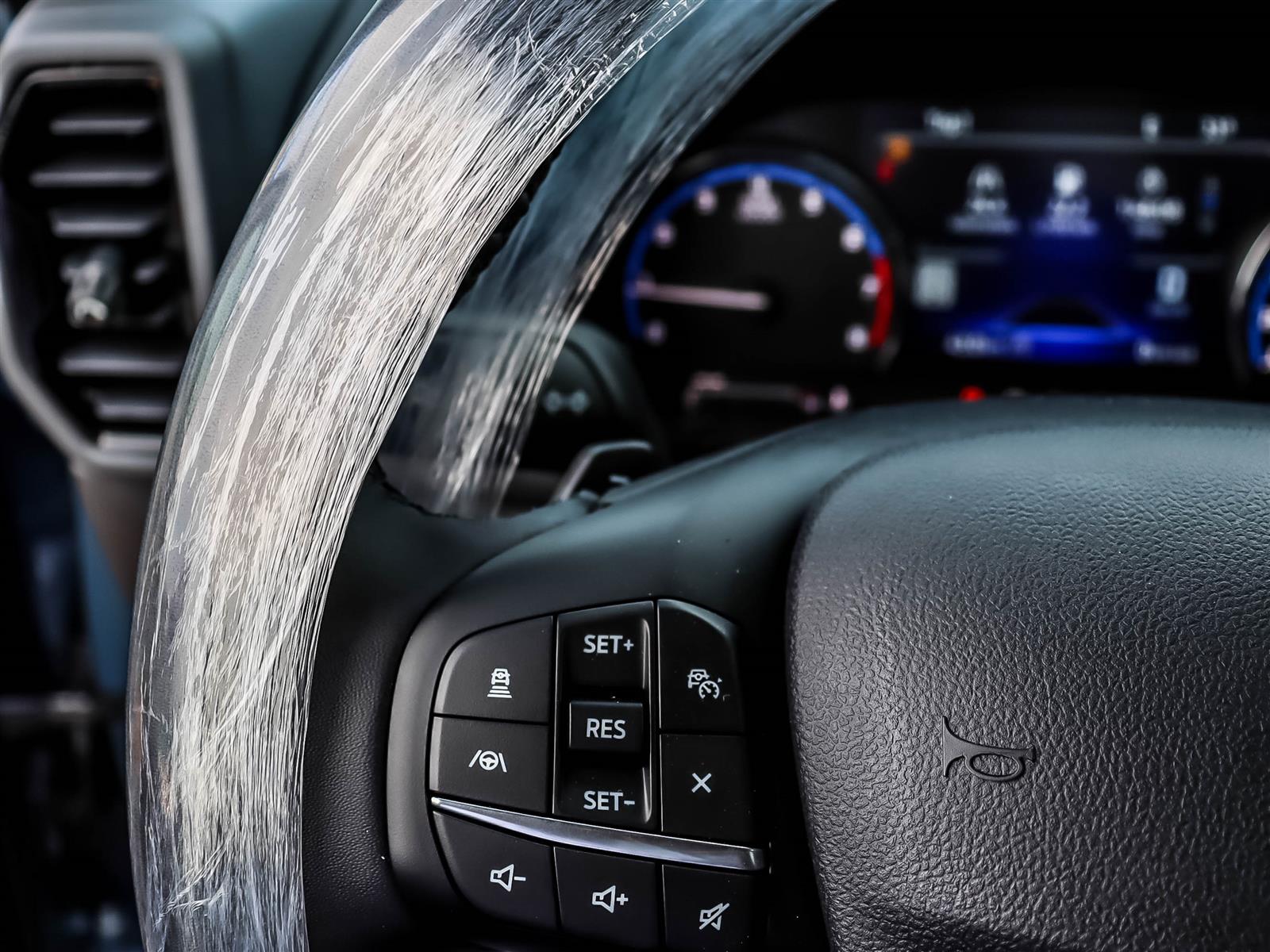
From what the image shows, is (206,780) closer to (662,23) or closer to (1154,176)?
(662,23)

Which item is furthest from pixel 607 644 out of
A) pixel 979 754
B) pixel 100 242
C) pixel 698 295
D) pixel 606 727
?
pixel 698 295

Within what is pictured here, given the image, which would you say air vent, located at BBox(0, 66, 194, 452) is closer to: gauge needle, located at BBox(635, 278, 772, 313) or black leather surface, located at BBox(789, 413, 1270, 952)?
gauge needle, located at BBox(635, 278, 772, 313)

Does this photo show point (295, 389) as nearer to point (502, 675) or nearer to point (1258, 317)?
point (502, 675)

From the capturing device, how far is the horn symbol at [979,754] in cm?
50

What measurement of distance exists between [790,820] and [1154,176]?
1297 millimetres

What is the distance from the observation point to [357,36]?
518 mm

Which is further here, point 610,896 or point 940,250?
point 940,250

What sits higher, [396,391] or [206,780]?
[396,391]

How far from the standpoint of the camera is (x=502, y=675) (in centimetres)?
58

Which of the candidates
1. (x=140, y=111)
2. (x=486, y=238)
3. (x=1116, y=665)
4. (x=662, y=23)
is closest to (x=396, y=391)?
(x=486, y=238)

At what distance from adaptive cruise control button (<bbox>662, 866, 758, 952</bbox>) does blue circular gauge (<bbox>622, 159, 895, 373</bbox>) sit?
124 centimetres

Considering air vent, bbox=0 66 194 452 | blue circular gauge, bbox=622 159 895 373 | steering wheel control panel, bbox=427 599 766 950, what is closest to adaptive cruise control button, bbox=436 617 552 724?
steering wheel control panel, bbox=427 599 766 950

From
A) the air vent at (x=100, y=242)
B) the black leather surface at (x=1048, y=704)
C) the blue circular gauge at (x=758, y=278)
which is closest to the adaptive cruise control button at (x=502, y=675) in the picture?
the black leather surface at (x=1048, y=704)

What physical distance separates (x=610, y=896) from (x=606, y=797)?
4 centimetres
